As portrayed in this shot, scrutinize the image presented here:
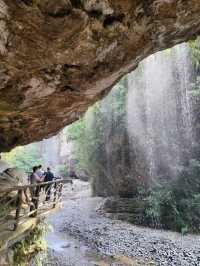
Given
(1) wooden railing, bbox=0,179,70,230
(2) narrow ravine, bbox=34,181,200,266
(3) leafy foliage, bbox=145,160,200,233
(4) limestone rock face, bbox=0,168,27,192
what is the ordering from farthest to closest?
(3) leafy foliage, bbox=145,160,200,233 < (2) narrow ravine, bbox=34,181,200,266 < (4) limestone rock face, bbox=0,168,27,192 < (1) wooden railing, bbox=0,179,70,230

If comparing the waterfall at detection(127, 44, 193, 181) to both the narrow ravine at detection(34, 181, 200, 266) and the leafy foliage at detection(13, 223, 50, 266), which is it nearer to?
the narrow ravine at detection(34, 181, 200, 266)

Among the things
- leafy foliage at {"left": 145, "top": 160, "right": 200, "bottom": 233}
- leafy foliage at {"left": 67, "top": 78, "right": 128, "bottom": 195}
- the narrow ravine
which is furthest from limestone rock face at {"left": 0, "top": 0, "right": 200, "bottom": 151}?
leafy foliage at {"left": 67, "top": 78, "right": 128, "bottom": 195}

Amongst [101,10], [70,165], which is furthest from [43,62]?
[70,165]

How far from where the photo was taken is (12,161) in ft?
115

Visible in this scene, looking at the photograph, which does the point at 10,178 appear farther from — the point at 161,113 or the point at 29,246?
the point at 161,113

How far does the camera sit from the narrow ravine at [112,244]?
11664 mm

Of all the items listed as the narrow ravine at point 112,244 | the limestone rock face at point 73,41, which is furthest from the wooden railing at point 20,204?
the narrow ravine at point 112,244

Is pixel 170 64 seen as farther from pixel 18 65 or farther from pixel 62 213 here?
pixel 18 65

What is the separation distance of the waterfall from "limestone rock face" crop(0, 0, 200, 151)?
444 inches

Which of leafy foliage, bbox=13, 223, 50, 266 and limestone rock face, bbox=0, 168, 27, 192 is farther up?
limestone rock face, bbox=0, 168, 27, 192

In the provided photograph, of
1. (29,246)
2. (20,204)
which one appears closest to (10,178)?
(29,246)

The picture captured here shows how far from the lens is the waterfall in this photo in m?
18.6

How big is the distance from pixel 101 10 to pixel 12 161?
104 feet

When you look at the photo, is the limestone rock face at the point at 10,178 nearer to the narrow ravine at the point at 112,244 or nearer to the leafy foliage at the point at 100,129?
the narrow ravine at the point at 112,244
